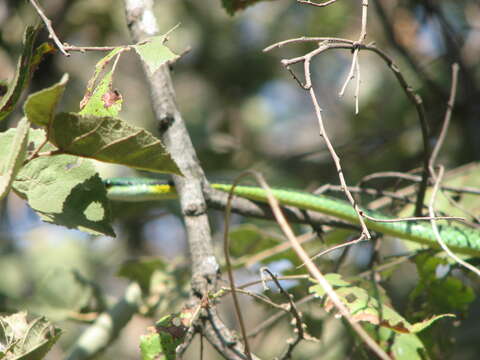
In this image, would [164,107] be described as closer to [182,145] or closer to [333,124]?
[182,145]

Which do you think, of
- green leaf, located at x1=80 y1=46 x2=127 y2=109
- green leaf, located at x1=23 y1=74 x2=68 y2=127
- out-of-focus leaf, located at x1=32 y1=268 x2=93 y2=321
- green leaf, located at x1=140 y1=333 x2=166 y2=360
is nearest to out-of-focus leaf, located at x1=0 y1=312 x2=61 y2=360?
green leaf, located at x1=140 y1=333 x2=166 y2=360

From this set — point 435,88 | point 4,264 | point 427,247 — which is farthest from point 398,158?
point 4,264

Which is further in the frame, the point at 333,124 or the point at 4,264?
the point at 333,124

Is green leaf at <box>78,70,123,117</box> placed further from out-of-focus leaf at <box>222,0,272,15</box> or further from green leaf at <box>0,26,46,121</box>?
out-of-focus leaf at <box>222,0,272,15</box>

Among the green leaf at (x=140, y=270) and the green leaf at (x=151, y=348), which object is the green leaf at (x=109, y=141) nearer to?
the green leaf at (x=151, y=348)

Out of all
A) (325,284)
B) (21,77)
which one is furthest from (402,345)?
(21,77)
